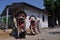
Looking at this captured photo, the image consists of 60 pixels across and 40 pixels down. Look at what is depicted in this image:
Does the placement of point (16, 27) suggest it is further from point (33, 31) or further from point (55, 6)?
point (55, 6)

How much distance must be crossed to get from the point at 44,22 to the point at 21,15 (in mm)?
18972

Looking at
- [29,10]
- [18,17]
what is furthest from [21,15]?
[29,10]

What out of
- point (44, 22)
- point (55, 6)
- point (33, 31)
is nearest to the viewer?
point (33, 31)

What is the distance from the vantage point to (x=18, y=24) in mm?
16922

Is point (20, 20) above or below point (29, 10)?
below

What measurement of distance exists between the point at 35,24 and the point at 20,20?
462 centimetres

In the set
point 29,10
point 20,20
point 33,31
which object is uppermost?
point 29,10

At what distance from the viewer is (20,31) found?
16422mm

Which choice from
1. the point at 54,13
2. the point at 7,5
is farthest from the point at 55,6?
→ the point at 7,5

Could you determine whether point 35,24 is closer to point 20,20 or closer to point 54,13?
point 20,20

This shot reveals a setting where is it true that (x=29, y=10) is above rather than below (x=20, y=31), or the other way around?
above

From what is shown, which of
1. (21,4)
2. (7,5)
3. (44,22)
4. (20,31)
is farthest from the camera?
(44,22)

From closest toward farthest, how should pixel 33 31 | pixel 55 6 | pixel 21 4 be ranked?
pixel 33 31, pixel 21 4, pixel 55 6

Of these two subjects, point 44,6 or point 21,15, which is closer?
point 21,15
